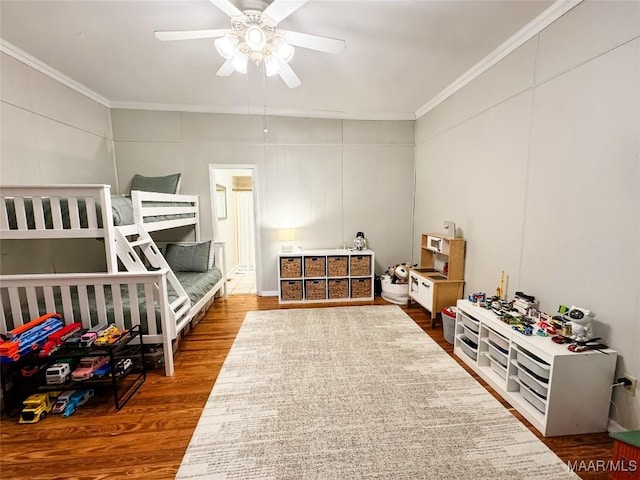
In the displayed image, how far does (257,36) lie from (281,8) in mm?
242

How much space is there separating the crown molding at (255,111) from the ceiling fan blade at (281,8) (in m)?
2.34

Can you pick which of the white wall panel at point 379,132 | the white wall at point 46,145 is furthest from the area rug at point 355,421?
the white wall panel at point 379,132

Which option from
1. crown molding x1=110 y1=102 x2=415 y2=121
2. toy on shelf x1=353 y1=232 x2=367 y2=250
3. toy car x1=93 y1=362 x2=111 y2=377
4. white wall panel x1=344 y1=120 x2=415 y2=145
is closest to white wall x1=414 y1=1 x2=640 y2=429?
white wall panel x1=344 y1=120 x2=415 y2=145

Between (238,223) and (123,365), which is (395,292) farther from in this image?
(238,223)

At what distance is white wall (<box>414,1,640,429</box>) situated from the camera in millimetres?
1513

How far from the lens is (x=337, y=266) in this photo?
3930mm

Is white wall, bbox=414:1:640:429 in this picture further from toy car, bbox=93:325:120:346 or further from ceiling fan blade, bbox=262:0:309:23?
toy car, bbox=93:325:120:346

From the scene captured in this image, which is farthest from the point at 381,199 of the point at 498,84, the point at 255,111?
the point at 255,111

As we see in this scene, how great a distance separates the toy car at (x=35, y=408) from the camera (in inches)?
68.1

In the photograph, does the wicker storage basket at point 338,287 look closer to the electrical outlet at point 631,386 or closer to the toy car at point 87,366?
the toy car at point 87,366

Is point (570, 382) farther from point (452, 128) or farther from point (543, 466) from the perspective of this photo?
point (452, 128)

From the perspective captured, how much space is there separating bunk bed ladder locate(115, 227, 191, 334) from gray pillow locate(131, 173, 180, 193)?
1.19 m

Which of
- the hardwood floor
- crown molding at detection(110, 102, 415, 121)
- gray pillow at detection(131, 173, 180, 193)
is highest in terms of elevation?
crown molding at detection(110, 102, 415, 121)

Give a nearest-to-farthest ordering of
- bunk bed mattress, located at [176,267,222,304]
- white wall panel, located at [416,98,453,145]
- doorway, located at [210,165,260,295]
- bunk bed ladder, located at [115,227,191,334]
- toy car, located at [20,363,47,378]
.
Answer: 1. toy car, located at [20,363,47,378]
2. bunk bed ladder, located at [115,227,191,334]
3. bunk bed mattress, located at [176,267,222,304]
4. white wall panel, located at [416,98,453,145]
5. doorway, located at [210,165,260,295]
